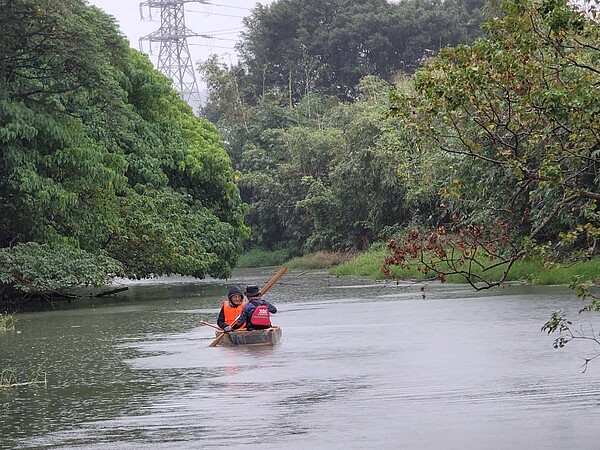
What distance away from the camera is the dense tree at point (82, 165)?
30.6 metres

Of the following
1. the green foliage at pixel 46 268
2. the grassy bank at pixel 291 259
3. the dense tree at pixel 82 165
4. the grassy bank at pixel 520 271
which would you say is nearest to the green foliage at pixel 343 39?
the grassy bank at pixel 291 259

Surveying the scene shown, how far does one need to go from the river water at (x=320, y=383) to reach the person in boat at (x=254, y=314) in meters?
0.69

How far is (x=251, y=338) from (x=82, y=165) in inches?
457

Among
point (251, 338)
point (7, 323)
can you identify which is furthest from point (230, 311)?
point (7, 323)

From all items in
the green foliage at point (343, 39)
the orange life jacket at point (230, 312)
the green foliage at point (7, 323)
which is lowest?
the green foliage at point (7, 323)

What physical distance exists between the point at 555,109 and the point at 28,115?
74.3ft

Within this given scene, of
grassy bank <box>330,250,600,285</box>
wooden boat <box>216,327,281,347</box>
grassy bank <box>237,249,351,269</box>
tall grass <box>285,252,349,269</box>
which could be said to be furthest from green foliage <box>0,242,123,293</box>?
grassy bank <box>237,249,351,269</box>

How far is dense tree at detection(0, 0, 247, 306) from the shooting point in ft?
100

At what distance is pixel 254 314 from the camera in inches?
862

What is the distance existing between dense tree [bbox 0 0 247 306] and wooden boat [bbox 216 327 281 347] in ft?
32.9

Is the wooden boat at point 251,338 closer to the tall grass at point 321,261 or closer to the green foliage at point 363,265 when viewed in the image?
the green foliage at point 363,265

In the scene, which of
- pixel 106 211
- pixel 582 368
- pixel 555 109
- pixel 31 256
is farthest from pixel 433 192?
pixel 555 109

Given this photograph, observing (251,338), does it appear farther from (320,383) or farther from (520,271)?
(520,271)

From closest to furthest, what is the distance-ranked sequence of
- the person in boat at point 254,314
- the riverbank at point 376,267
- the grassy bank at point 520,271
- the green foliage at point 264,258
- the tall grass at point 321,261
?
the person in boat at point 254,314, the grassy bank at point 520,271, the riverbank at point 376,267, the tall grass at point 321,261, the green foliage at point 264,258
